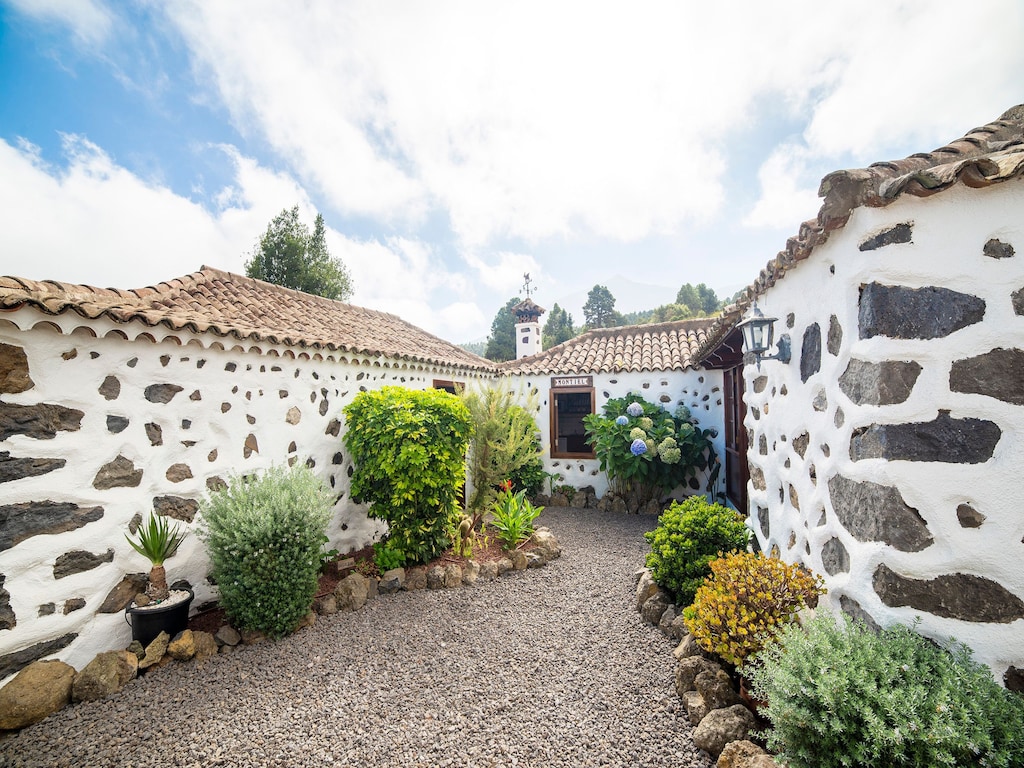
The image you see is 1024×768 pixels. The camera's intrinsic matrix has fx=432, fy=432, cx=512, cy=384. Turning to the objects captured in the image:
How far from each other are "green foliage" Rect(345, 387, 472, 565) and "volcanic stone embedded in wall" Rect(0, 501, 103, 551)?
2.34 metres

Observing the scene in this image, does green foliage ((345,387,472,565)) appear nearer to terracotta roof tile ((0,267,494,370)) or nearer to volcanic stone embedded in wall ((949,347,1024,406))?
terracotta roof tile ((0,267,494,370))

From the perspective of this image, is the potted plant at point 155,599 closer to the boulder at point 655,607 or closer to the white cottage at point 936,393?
the boulder at point 655,607

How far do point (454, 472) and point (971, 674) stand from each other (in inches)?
168

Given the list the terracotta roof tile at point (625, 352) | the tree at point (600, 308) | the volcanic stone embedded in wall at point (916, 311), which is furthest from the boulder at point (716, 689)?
the tree at point (600, 308)

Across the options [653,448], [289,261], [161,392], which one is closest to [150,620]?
[161,392]

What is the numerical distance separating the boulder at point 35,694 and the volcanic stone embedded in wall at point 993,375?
548 centimetres

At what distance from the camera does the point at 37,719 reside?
2797 mm

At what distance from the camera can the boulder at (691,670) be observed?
272 cm

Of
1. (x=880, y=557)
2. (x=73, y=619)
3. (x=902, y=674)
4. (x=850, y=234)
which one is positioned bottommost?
(x=73, y=619)

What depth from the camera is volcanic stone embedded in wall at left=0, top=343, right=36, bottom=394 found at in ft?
9.55

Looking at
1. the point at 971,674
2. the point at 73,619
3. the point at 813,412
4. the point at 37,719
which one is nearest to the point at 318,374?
the point at 73,619

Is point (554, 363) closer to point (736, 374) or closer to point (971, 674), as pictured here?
point (736, 374)

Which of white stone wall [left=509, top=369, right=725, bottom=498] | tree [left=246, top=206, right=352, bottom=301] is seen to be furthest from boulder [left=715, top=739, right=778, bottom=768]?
tree [left=246, top=206, right=352, bottom=301]

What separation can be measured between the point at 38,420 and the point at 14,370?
0.37 metres
